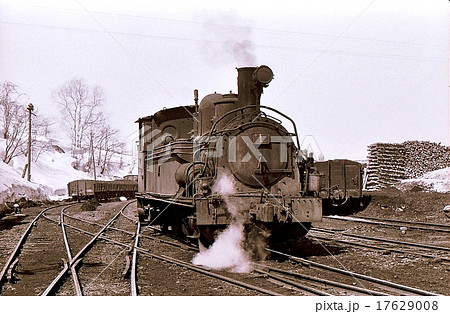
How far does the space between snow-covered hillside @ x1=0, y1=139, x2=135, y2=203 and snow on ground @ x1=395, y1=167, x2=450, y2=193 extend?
1848cm

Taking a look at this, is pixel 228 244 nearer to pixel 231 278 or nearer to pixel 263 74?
pixel 231 278

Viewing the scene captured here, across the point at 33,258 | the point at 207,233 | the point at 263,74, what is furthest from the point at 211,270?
the point at 33,258

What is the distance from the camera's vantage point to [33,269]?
24.9ft

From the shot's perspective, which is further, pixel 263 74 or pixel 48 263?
pixel 48 263

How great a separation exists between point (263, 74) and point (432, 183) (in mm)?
15458

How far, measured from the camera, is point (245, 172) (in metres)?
7.74

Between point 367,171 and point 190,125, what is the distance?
17.5 meters

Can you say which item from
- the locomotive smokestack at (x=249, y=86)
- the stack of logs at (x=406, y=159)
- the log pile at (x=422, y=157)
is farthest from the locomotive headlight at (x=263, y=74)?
the log pile at (x=422, y=157)

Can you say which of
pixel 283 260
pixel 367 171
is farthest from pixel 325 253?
pixel 367 171

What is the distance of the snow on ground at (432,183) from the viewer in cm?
1950

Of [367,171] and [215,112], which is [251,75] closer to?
[215,112]

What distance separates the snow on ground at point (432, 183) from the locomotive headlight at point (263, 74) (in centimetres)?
1436

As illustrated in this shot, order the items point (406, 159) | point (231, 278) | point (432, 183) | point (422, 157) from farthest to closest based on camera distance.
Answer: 1. point (406, 159)
2. point (422, 157)
3. point (432, 183)
4. point (231, 278)

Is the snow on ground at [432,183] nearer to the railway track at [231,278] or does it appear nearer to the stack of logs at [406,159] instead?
the stack of logs at [406,159]
